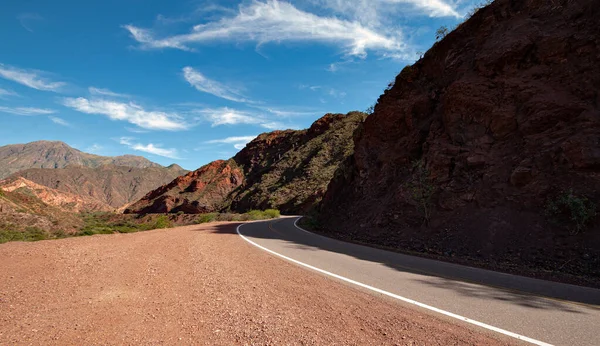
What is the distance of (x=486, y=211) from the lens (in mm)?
10852

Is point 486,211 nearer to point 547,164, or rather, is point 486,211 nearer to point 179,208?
point 547,164

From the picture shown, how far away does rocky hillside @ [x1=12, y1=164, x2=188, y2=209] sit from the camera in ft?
470

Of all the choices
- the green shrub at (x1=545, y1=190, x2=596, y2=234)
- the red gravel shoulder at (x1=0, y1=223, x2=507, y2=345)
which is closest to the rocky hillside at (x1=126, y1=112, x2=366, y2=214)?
the green shrub at (x1=545, y1=190, x2=596, y2=234)

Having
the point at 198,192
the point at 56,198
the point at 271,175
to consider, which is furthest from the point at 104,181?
the point at 271,175

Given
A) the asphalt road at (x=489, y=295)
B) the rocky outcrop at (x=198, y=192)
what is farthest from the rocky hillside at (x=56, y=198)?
the asphalt road at (x=489, y=295)

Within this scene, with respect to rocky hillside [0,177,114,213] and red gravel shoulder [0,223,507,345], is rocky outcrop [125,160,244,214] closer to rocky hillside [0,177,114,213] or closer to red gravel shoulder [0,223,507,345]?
rocky hillside [0,177,114,213]

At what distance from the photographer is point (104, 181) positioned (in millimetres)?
168750

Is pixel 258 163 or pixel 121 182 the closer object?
pixel 258 163

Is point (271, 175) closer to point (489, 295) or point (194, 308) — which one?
point (489, 295)

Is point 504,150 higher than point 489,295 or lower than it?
higher

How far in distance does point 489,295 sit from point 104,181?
20010cm

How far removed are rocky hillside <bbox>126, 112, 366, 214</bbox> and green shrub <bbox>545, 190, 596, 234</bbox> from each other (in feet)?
131

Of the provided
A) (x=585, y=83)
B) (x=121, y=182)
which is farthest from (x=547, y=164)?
(x=121, y=182)

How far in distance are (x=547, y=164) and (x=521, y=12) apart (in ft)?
26.0
